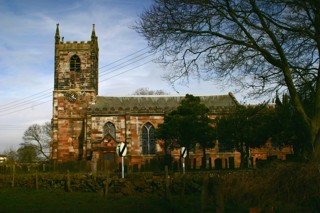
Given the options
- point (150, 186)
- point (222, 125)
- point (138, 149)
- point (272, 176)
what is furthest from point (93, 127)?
point (272, 176)

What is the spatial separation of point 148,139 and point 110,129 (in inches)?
162

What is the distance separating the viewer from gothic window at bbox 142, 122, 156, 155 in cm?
4016

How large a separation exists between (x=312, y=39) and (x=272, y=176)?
247 inches

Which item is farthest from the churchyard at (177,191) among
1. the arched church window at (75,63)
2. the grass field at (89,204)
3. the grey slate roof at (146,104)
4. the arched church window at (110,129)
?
the arched church window at (75,63)

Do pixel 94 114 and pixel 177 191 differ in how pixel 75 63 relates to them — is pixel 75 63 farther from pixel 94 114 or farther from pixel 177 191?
pixel 177 191

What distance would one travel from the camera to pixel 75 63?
1674 inches

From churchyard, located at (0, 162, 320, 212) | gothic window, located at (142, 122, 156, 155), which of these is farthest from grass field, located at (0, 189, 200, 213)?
gothic window, located at (142, 122, 156, 155)

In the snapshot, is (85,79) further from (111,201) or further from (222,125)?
(111,201)

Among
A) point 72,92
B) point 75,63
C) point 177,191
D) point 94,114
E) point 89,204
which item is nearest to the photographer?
point 89,204

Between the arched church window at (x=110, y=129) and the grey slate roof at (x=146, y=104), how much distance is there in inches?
53.2

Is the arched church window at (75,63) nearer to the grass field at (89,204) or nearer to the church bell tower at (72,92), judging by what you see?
the church bell tower at (72,92)

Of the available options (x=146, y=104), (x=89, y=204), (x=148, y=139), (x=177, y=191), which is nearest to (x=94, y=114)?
(x=146, y=104)

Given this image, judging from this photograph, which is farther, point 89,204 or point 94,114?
point 94,114

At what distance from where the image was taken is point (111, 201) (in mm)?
12797
